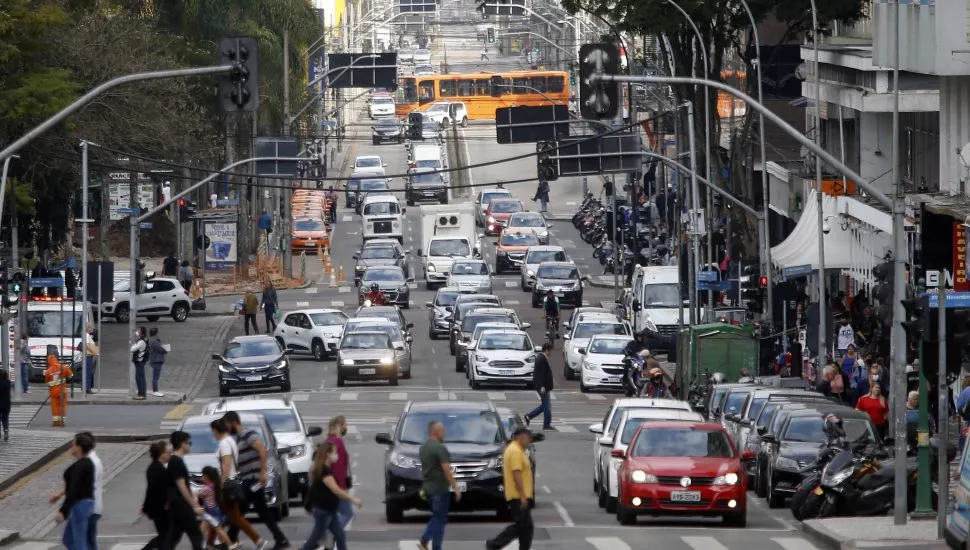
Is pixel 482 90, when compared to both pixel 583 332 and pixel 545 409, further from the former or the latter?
pixel 545 409

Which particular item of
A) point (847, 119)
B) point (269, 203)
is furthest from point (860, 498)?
point (269, 203)

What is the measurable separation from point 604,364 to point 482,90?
80890 mm

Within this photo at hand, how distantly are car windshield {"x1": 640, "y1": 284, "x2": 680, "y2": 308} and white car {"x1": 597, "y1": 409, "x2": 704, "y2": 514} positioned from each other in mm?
27076

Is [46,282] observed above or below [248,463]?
above

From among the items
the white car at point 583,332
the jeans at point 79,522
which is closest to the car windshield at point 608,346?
the white car at point 583,332

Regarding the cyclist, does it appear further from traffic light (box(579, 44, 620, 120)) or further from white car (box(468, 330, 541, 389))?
traffic light (box(579, 44, 620, 120))

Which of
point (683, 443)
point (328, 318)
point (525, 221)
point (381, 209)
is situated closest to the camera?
point (683, 443)

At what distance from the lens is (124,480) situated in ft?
101

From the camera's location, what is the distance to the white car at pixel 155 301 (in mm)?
61781

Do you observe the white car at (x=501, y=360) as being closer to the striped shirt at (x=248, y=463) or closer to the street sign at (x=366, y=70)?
the street sign at (x=366, y=70)

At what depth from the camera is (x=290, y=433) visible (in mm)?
27922

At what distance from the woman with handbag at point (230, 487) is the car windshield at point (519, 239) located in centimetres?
5542

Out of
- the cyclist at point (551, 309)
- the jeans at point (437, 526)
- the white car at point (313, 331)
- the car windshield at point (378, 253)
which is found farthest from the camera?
the car windshield at point (378, 253)

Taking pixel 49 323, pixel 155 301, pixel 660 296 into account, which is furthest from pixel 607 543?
pixel 155 301
